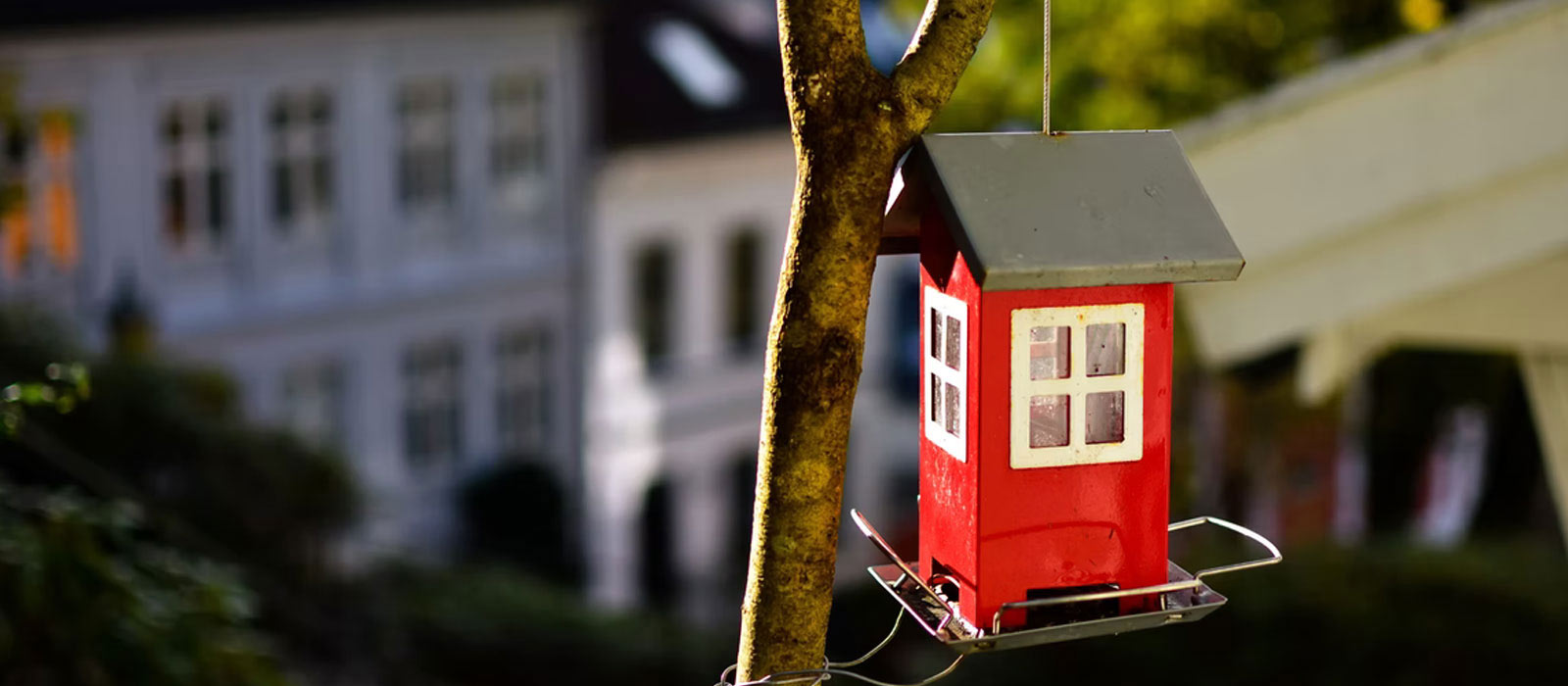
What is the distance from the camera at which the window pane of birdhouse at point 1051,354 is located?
2.94 meters

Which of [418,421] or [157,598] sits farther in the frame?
[418,421]

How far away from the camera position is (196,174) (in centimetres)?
1989

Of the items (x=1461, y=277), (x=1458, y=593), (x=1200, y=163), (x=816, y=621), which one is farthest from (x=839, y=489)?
(x=1458, y=593)

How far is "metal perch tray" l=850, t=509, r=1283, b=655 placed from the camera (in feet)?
8.91

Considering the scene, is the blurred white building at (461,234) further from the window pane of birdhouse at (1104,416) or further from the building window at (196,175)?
the window pane of birdhouse at (1104,416)

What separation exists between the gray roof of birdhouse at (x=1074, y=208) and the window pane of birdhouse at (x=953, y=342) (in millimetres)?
267

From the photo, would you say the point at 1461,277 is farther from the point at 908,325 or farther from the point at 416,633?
the point at 908,325

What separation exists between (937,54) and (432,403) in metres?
20.4

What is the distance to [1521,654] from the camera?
1059cm

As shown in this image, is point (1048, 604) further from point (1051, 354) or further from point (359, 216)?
point (359, 216)

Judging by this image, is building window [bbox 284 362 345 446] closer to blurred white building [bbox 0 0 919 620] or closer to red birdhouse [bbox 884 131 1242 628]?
blurred white building [bbox 0 0 919 620]

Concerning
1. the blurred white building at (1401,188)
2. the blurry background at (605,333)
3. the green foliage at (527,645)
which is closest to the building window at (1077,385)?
the blurry background at (605,333)

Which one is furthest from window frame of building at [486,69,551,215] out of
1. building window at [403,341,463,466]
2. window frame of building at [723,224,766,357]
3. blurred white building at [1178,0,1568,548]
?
blurred white building at [1178,0,1568,548]

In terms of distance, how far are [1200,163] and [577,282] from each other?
61.3 feet
